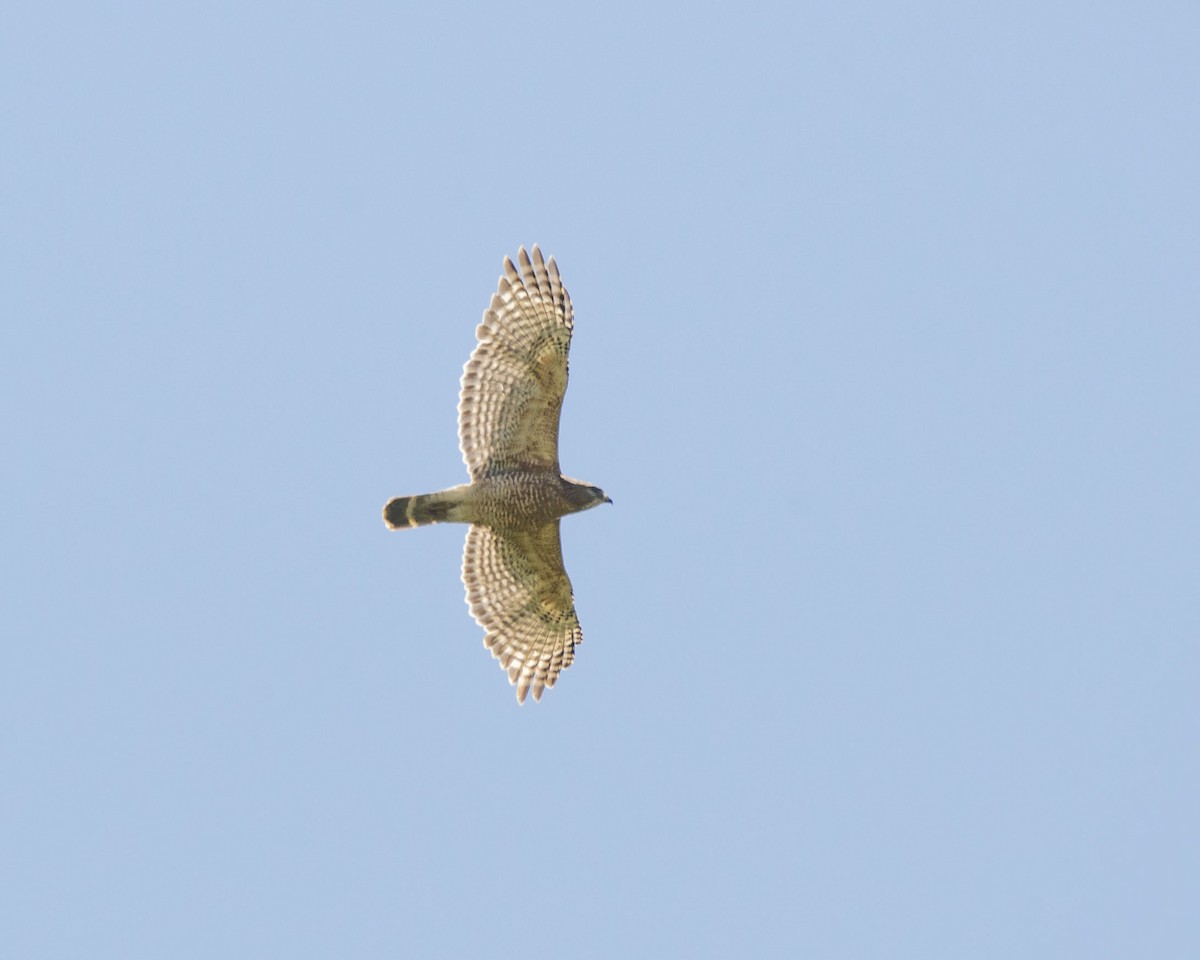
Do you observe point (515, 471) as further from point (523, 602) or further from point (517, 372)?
point (523, 602)

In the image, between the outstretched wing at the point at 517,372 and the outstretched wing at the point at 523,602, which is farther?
the outstretched wing at the point at 523,602

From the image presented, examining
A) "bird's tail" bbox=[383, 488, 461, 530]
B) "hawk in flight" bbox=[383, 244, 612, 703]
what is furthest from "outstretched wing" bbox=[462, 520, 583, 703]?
"bird's tail" bbox=[383, 488, 461, 530]

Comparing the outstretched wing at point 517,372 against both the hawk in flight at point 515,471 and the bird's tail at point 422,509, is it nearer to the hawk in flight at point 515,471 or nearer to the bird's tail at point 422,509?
the hawk in flight at point 515,471

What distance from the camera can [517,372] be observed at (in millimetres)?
21812

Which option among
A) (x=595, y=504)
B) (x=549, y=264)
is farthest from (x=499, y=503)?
(x=549, y=264)

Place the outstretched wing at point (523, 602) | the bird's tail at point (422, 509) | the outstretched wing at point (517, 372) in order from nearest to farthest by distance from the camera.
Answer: the outstretched wing at point (517, 372) → the bird's tail at point (422, 509) → the outstretched wing at point (523, 602)

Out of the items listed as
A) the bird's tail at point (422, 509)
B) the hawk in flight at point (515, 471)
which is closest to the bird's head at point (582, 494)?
the hawk in flight at point (515, 471)

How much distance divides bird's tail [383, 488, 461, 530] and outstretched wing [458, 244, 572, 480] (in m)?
0.38

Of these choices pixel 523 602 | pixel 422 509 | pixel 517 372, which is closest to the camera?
pixel 517 372

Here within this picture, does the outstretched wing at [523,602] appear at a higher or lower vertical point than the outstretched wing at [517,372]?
lower

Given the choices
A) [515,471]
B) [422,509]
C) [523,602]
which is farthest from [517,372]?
[523,602]

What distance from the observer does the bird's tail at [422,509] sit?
22.0 meters

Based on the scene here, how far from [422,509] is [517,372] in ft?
5.33

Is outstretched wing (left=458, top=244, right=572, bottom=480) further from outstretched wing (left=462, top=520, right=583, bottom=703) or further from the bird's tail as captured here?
outstretched wing (left=462, top=520, right=583, bottom=703)
